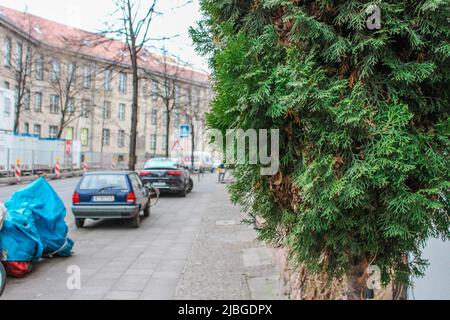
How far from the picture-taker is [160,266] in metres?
7.41

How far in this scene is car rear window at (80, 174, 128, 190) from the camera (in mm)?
11970

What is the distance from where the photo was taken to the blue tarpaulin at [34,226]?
651 centimetres

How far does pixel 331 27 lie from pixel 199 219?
1158 centimetres

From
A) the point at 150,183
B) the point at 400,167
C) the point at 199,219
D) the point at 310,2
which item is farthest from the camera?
the point at 150,183

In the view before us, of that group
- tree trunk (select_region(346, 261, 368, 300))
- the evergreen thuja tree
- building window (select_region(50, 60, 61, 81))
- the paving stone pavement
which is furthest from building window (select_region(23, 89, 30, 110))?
tree trunk (select_region(346, 261, 368, 300))

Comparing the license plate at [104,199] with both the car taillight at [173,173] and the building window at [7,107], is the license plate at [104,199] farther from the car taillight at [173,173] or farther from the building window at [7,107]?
the building window at [7,107]

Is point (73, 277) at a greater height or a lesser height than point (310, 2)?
lesser

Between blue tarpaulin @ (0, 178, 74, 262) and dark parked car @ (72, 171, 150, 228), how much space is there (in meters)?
3.51

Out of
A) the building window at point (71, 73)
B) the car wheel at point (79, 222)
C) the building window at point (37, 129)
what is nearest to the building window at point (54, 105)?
the building window at point (37, 129)

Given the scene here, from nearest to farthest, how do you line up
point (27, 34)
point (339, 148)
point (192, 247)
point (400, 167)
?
point (400, 167), point (339, 148), point (192, 247), point (27, 34)

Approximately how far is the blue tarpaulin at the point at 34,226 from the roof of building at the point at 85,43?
3.40 metres

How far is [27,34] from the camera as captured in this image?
36.2m

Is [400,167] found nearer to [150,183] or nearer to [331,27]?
[331,27]

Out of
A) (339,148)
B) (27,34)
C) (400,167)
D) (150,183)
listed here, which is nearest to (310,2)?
(339,148)
